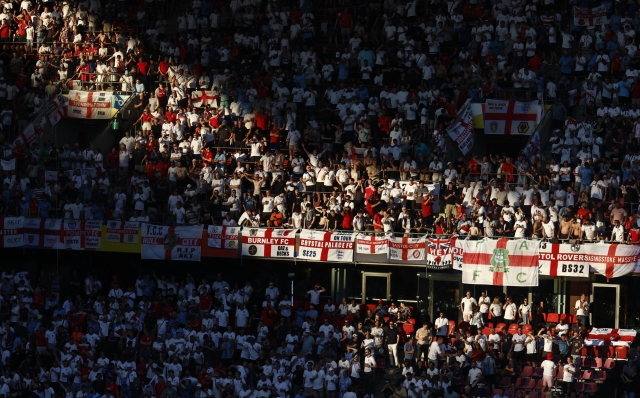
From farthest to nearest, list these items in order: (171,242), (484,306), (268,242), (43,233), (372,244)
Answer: (43,233) < (171,242) < (268,242) < (372,244) < (484,306)

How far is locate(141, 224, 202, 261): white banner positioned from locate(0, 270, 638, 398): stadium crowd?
76cm

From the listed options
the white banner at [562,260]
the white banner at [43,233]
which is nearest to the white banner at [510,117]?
the white banner at [562,260]

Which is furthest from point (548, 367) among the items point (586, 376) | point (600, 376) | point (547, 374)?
point (600, 376)

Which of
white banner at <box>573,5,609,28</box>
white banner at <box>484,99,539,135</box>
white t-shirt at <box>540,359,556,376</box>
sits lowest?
white t-shirt at <box>540,359,556,376</box>

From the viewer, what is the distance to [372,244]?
38.5 m

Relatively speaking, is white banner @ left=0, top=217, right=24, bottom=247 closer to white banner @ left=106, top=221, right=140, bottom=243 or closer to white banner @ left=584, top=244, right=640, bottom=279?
white banner @ left=106, top=221, right=140, bottom=243

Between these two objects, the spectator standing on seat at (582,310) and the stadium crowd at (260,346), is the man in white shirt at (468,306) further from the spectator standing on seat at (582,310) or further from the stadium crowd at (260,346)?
the spectator standing on seat at (582,310)

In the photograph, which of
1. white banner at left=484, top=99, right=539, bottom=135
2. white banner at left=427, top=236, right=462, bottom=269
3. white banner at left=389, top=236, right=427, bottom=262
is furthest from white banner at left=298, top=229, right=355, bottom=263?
white banner at left=484, top=99, right=539, bottom=135

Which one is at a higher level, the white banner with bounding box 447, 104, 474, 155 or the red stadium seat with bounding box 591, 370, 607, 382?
the white banner with bounding box 447, 104, 474, 155

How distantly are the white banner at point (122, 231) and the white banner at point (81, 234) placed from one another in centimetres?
30

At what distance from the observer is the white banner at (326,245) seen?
38.8m

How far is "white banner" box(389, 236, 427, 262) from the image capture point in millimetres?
38188

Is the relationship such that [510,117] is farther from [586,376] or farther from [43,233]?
[43,233]

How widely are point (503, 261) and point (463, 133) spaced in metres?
5.71
